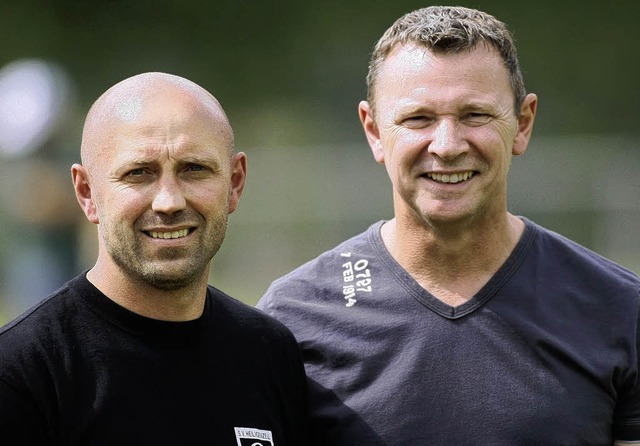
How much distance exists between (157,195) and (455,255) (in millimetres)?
1124

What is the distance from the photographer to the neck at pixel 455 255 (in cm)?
395

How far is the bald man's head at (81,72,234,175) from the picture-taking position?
3.40 metres

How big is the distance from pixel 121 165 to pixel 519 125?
56.7 inches

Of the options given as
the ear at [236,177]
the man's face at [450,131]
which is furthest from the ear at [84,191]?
the man's face at [450,131]

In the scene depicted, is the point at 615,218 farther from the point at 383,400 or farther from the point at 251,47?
the point at 383,400

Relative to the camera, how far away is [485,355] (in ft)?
12.5

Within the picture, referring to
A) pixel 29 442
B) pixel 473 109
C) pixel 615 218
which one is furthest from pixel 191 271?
pixel 615 218

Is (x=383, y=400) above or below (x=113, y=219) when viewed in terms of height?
below

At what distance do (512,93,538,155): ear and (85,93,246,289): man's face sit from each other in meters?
1.16

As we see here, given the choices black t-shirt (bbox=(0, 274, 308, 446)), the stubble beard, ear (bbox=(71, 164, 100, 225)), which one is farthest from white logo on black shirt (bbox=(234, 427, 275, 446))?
ear (bbox=(71, 164, 100, 225))

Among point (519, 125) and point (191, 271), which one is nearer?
point (191, 271)

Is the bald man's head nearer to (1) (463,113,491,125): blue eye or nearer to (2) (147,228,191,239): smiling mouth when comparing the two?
(2) (147,228,191,239): smiling mouth

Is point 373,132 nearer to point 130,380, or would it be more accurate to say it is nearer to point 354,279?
point 354,279

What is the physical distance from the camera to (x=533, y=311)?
3.88 m
